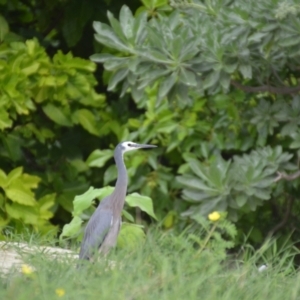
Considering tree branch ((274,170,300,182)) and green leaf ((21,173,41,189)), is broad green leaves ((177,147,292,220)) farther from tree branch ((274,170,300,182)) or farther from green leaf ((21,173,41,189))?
green leaf ((21,173,41,189))

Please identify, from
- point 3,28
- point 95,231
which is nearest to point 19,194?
point 3,28

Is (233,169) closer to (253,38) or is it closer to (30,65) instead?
(253,38)

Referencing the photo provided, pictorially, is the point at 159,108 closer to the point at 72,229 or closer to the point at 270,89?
the point at 270,89

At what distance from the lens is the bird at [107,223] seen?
5.01 m

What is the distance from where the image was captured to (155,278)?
426 cm

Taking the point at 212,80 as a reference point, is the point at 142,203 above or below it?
below

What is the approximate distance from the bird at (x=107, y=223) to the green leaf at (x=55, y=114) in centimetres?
149

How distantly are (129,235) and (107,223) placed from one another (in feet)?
0.77

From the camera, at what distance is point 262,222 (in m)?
7.43

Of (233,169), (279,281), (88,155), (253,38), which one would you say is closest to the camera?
(279,281)

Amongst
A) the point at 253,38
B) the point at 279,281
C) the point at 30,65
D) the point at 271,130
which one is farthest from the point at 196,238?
the point at 30,65

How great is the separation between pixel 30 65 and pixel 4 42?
38 centimetres

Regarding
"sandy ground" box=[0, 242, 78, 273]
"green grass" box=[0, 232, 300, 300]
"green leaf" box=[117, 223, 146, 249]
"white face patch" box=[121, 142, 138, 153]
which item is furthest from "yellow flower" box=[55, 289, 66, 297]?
"white face patch" box=[121, 142, 138, 153]

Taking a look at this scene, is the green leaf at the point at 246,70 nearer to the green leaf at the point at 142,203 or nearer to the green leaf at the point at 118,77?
the green leaf at the point at 118,77
